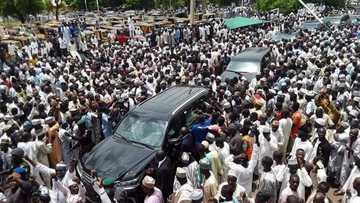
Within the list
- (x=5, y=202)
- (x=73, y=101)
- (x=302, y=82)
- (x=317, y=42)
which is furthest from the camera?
(x=317, y=42)

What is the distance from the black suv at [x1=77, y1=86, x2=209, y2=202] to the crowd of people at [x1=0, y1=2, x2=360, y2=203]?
0.23 meters

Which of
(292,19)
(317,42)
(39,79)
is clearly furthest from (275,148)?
(292,19)

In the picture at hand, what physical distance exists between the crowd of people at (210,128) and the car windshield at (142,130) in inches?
19.8

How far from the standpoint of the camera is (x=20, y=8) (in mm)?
32812

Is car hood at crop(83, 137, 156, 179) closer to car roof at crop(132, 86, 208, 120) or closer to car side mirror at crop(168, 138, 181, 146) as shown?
car side mirror at crop(168, 138, 181, 146)

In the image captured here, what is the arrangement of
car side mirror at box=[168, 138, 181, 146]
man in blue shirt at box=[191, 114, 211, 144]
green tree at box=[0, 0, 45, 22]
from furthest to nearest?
1. green tree at box=[0, 0, 45, 22]
2. man in blue shirt at box=[191, 114, 211, 144]
3. car side mirror at box=[168, 138, 181, 146]

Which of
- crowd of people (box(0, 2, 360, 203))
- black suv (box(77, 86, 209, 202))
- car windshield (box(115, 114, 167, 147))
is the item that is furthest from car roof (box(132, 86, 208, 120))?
crowd of people (box(0, 2, 360, 203))

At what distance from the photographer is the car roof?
8328 millimetres

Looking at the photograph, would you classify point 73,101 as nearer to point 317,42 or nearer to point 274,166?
point 274,166

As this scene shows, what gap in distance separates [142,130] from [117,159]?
0.88 m

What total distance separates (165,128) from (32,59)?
11935mm

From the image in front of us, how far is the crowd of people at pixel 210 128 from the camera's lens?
611 centimetres

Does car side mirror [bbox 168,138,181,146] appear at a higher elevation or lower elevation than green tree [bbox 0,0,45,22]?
lower

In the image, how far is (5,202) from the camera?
556cm
